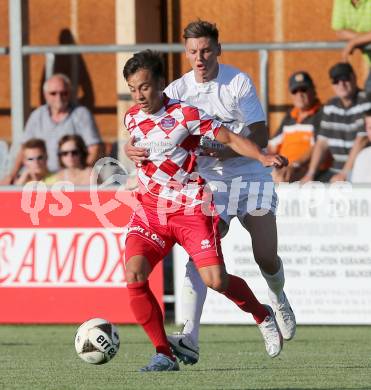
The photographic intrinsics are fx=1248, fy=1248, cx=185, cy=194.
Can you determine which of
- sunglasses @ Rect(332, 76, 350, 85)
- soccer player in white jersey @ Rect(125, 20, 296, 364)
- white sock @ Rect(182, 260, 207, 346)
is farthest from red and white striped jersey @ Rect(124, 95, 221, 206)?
sunglasses @ Rect(332, 76, 350, 85)

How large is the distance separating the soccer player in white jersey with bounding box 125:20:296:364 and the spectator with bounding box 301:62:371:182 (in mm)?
2934

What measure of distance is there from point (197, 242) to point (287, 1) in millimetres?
7321

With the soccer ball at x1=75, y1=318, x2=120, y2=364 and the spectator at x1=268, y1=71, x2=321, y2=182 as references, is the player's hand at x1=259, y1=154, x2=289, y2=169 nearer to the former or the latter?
the soccer ball at x1=75, y1=318, x2=120, y2=364

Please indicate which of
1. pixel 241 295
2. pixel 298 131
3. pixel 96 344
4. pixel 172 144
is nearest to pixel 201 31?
pixel 172 144

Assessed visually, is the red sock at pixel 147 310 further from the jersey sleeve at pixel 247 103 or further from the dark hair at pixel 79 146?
the dark hair at pixel 79 146

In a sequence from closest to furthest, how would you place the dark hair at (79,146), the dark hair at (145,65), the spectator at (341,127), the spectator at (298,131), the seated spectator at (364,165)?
the dark hair at (145,65) → the seated spectator at (364,165) → the spectator at (341,127) → the spectator at (298,131) → the dark hair at (79,146)

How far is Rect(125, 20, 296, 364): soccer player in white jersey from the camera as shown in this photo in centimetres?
821

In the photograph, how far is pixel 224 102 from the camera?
8.38m

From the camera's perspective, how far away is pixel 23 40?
1240 centimetres

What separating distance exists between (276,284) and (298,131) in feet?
10.7

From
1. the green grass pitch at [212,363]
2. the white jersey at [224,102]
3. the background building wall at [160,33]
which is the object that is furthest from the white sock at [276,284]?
the background building wall at [160,33]

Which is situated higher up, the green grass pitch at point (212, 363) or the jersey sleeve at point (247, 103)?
the jersey sleeve at point (247, 103)

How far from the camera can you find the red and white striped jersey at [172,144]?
7.61 meters

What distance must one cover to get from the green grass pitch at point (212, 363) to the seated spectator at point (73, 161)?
1.47 metres
